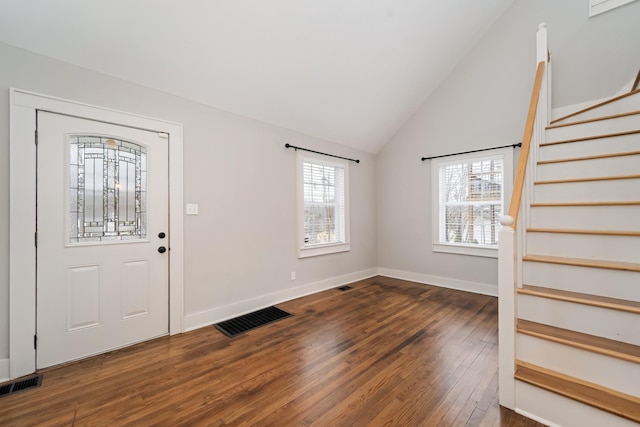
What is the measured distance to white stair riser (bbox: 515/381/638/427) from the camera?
1320mm

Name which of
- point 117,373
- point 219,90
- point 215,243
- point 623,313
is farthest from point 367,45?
point 117,373

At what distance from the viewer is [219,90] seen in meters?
2.86

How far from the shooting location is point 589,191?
6.99ft

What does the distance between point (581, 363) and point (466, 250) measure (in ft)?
8.88

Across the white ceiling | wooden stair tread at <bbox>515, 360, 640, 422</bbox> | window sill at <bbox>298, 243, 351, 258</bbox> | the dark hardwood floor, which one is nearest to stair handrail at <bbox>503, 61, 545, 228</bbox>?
wooden stair tread at <bbox>515, 360, 640, 422</bbox>

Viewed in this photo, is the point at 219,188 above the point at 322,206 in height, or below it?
above

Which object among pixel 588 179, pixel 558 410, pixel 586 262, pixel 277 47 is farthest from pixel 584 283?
pixel 277 47

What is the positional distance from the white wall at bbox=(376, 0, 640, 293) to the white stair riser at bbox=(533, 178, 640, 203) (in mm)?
1757

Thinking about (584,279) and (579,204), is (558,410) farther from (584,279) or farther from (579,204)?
(579,204)

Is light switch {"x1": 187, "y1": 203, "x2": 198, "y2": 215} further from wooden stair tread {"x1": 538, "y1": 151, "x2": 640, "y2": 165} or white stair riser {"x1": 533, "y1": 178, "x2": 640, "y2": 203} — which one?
wooden stair tread {"x1": 538, "y1": 151, "x2": 640, "y2": 165}

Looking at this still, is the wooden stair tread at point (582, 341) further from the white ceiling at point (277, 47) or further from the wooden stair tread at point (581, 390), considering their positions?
the white ceiling at point (277, 47)

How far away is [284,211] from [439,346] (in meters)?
2.41

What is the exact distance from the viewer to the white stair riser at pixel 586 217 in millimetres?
1854

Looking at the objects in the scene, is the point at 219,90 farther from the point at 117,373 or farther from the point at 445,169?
the point at 445,169
